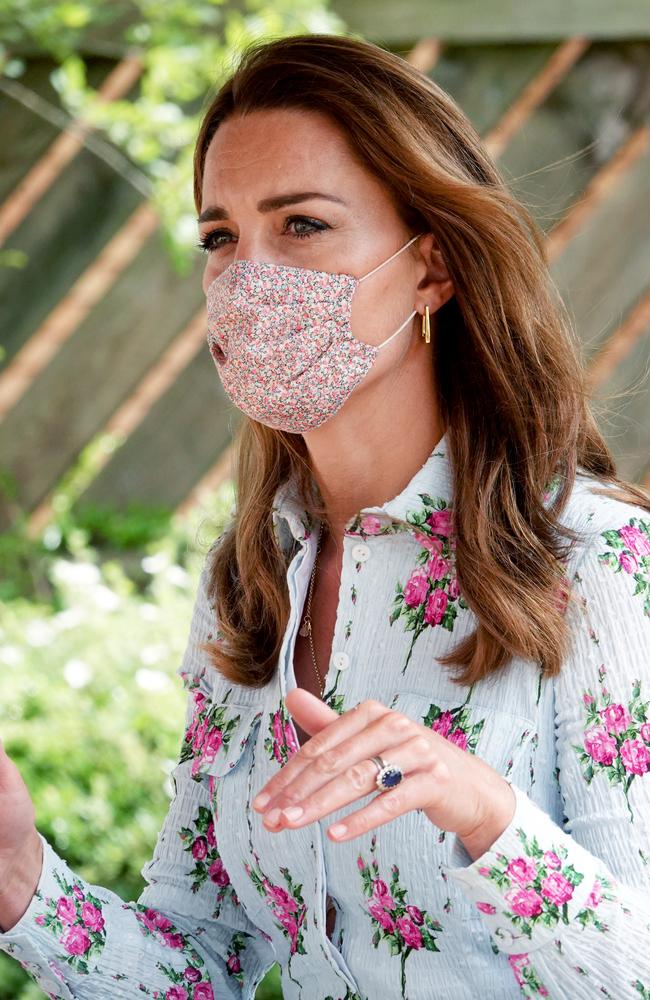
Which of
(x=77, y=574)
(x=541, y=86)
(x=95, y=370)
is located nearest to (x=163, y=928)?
(x=77, y=574)

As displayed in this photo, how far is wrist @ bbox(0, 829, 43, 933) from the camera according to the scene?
1.54 meters

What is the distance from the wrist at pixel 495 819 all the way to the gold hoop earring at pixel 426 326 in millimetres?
625

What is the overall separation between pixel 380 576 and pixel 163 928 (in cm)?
52

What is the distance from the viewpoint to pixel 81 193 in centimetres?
377

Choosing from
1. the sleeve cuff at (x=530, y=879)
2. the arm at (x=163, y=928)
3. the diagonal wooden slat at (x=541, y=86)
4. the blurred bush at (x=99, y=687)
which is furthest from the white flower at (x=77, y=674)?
the sleeve cuff at (x=530, y=879)

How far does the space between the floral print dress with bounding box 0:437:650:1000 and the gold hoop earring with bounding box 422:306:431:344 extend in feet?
0.46

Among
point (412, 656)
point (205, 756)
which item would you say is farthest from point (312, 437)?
point (205, 756)

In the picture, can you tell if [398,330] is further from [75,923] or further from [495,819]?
[75,923]

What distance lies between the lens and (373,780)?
1.13 meters

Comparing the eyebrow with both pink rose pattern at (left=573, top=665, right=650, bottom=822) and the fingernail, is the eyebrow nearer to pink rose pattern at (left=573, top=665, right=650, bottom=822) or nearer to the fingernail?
pink rose pattern at (left=573, top=665, right=650, bottom=822)

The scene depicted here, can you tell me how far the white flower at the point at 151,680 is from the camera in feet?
10.4

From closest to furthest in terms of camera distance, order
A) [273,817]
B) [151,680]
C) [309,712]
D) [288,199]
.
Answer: [273,817] → [309,712] → [288,199] → [151,680]

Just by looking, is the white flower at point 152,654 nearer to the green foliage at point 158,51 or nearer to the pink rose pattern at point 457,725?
the green foliage at point 158,51

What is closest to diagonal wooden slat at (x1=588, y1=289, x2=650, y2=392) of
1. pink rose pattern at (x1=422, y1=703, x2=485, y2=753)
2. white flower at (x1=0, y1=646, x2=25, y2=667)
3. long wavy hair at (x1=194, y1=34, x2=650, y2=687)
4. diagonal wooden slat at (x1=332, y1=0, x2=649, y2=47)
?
diagonal wooden slat at (x1=332, y1=0, x2=649, y2=47)
